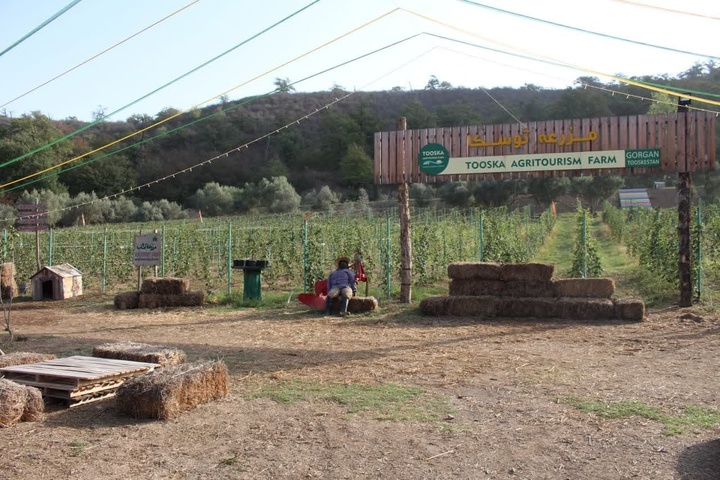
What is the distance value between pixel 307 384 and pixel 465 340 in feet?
12.4

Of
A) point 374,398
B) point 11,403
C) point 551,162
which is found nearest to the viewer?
point 11,403

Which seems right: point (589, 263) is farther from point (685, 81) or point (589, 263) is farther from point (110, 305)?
point (685, 81)

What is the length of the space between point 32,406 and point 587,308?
9.54 meters

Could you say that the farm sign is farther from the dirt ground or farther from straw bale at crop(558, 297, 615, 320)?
the dirt ground

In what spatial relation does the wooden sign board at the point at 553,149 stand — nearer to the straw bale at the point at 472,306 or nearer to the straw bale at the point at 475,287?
the straw bale at the point at 475,287

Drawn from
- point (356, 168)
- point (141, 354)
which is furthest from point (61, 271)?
point (356, 168)

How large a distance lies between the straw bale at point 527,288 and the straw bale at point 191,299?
701cm

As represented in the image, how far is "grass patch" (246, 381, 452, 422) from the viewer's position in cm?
625

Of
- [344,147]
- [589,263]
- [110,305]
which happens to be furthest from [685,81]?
[110,305]

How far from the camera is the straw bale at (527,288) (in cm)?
1313

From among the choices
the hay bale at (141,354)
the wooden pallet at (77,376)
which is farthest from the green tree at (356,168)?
the wooden pallet at (77,376)

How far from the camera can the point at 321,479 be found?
4.70 metres

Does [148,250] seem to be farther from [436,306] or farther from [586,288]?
[586,288]

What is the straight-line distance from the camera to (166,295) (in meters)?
15.8
